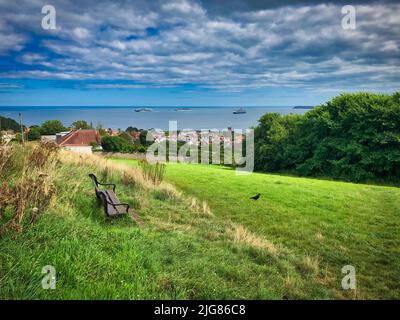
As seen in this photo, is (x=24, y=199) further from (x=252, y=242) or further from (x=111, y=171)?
(x=111, y=171)

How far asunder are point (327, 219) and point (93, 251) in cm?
882

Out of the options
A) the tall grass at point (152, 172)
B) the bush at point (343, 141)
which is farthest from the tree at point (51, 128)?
the tall grass at point (152, 172)

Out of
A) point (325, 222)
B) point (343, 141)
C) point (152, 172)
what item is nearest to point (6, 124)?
point (152, 172)

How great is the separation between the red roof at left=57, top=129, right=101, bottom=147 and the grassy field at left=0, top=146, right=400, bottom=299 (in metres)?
34.9

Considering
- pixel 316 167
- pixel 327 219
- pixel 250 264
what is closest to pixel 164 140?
pixel 316 167

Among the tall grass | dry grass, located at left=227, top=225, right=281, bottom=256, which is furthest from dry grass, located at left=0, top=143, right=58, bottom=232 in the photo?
the tall grass

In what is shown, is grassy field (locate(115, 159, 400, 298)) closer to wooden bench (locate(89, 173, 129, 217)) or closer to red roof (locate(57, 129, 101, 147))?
wooden bench (locate(89, 173, 129, 217))

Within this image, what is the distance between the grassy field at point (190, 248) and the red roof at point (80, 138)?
34.9 m

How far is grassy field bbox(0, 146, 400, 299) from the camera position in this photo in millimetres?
4312

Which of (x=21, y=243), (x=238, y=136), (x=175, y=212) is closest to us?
(x=21, y=243)

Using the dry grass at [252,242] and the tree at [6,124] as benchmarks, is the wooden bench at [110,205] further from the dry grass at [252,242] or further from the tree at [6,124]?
the tree at [6,124]

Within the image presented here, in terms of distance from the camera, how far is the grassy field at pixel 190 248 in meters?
4.31
